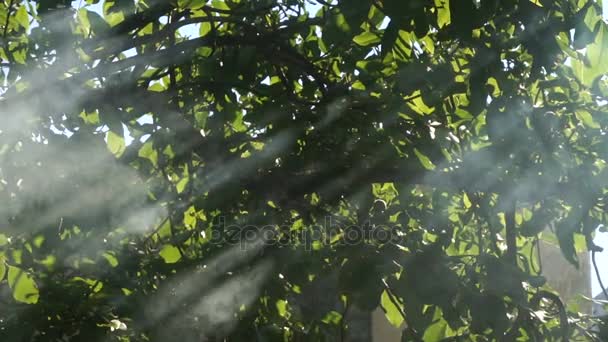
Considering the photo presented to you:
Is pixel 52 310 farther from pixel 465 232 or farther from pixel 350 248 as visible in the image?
pixel 465 232

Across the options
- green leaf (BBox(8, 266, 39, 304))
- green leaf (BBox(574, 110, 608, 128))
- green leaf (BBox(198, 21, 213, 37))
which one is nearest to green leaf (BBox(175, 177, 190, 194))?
green leaf (BBox(198, 21, 213, 37))

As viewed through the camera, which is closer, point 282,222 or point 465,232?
point 282,222

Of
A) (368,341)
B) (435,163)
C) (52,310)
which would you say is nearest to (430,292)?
(435,163)

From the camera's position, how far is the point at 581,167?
2.84 meters

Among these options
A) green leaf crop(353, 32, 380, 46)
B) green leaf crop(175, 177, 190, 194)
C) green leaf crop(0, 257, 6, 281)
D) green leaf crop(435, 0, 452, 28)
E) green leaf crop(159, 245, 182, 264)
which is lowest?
green leaf crop(175, 177, 190, 194)

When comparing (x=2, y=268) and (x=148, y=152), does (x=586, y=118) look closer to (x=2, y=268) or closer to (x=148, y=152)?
A: (x=148, y=152)

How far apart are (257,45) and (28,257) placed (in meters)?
1.14

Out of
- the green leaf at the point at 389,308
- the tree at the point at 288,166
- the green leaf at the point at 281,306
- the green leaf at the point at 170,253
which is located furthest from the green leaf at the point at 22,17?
the green leaf at the point at 389,308
